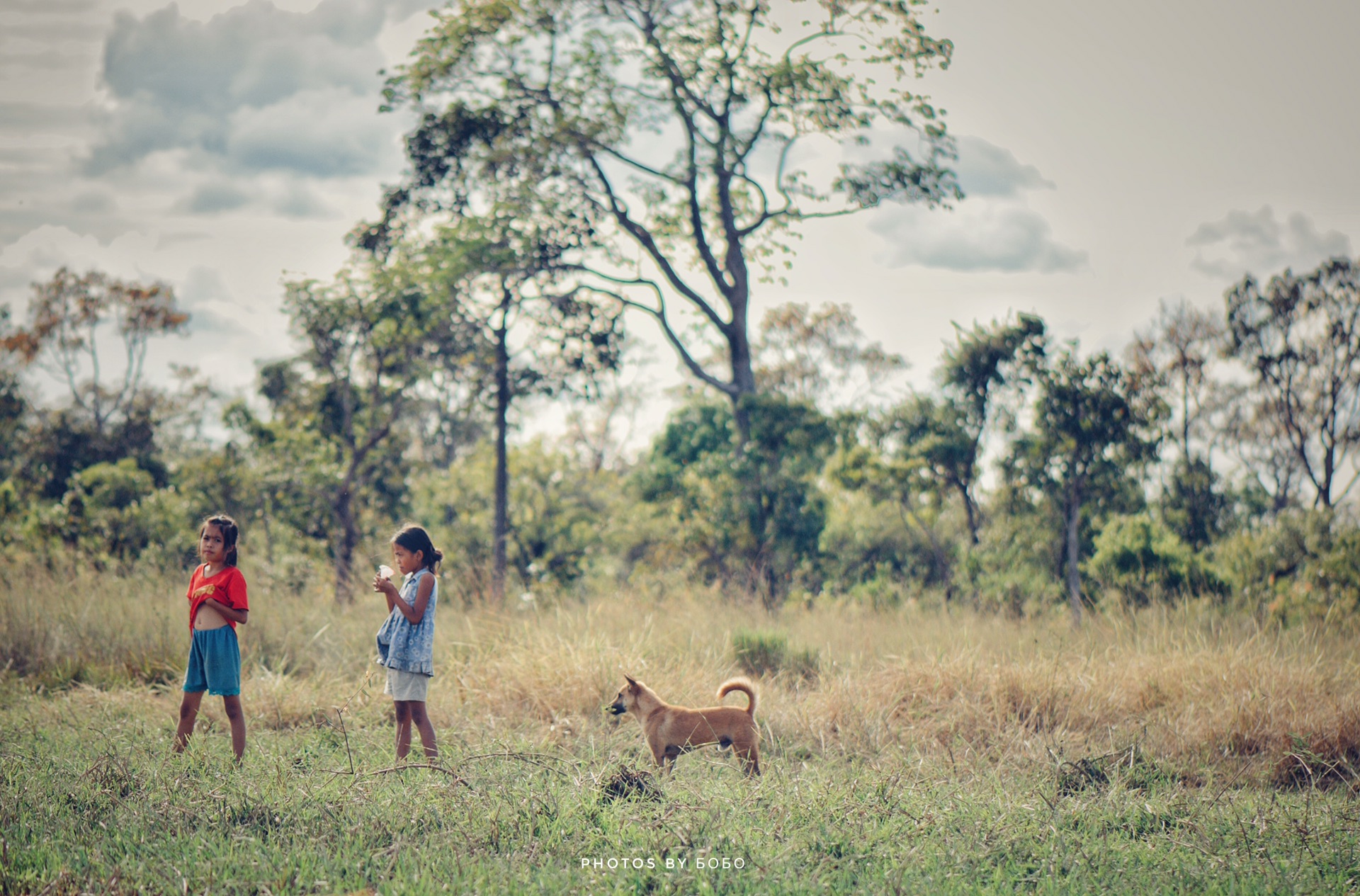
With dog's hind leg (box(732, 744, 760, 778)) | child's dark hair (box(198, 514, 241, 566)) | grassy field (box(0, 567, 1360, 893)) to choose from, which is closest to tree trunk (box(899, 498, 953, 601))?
grassy field (box(0, 567, 1360, 893))

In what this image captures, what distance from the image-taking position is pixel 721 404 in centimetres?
1773

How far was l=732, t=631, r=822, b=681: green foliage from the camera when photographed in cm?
790

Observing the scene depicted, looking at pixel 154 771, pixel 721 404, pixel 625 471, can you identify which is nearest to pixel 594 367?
pixel 721 404

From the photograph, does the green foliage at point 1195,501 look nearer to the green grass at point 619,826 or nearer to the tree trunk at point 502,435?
the tree trunk at point 502,435

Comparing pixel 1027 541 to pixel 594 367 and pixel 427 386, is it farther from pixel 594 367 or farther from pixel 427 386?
pixel 427 386

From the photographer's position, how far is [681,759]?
5.55 metres

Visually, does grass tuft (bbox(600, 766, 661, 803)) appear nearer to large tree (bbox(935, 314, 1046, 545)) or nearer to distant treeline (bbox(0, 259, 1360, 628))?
distant treeline (bbox(0, 259, 1360, 628))

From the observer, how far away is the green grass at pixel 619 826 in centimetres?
355

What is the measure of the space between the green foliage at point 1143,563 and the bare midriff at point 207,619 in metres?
10.3

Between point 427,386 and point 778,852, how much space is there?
60.0 feet

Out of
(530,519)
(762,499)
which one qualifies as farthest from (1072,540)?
(530,519)

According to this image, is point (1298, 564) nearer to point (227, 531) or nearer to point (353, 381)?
point (227, 531)

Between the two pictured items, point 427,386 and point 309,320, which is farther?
point 427,386

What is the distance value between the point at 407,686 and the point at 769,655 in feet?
11.6
